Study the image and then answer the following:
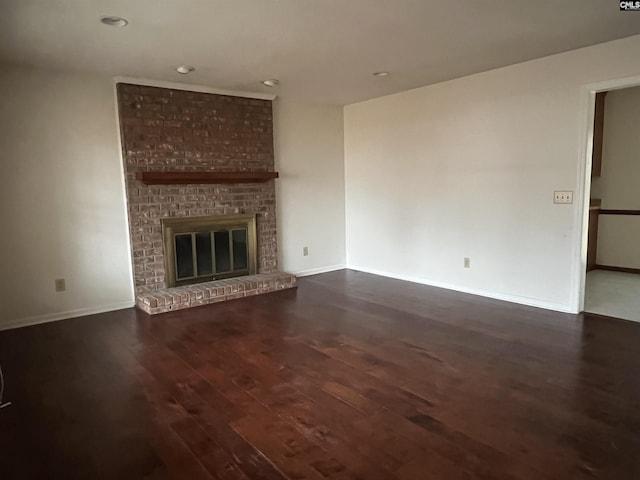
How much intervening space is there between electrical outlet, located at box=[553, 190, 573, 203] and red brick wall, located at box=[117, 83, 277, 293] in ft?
9.99

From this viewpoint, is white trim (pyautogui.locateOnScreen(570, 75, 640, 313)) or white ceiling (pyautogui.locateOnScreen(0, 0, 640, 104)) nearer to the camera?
white ceiling (pyautogui.locateOnScreen(0, 0, 640, 104))

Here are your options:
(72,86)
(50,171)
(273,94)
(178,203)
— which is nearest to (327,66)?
A: (273,94)

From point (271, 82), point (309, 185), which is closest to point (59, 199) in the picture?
point (271, 82)

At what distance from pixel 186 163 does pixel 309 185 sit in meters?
1.71

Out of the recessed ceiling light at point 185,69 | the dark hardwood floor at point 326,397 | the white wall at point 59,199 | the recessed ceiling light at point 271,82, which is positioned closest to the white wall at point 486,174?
the dark hardwood floor at point 326,397

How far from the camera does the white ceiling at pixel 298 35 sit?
257cm

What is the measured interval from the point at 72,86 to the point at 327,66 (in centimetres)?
236

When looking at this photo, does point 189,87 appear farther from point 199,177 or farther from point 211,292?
point 211,292

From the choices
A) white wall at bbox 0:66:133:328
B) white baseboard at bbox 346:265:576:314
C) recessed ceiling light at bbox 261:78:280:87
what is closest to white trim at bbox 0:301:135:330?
white wall at bbox 0:66:133:328

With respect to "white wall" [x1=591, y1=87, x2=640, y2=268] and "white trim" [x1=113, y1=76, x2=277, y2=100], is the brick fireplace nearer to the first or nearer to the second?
"white trim" [x1=113, y1=76, x2=277, y2=100]

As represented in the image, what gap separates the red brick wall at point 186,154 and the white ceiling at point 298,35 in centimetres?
38

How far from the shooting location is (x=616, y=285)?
4793 mm

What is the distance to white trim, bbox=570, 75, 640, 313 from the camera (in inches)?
141

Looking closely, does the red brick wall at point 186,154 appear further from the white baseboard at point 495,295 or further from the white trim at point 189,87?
the white baseboard at point 495,295
